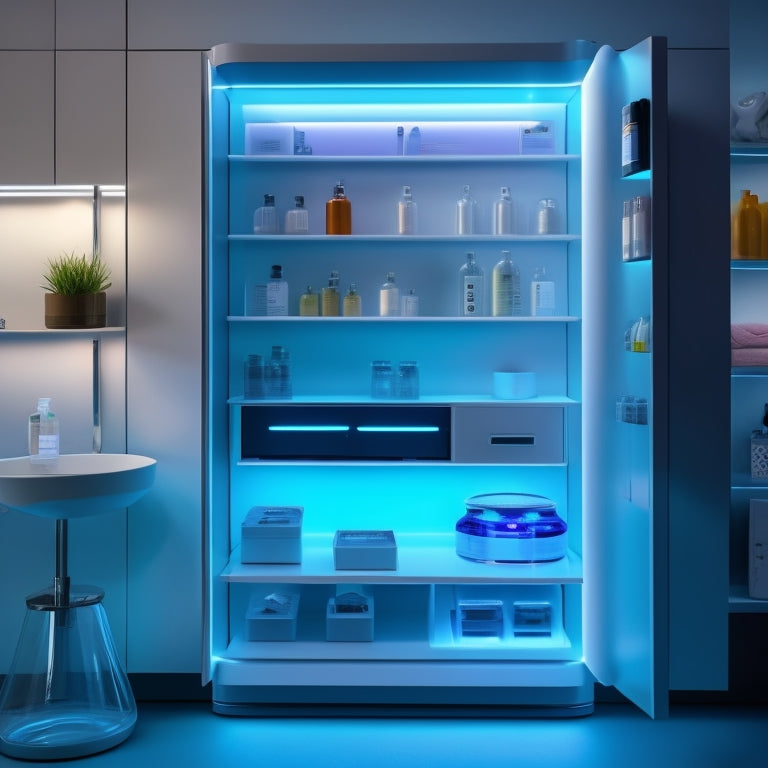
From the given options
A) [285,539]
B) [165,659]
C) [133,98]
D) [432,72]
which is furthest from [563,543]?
[133,98]

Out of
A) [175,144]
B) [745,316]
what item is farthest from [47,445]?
[745,316]

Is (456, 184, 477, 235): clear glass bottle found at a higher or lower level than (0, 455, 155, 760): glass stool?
higher

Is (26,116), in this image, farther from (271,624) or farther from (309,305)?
(271,624)

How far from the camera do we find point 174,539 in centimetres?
365

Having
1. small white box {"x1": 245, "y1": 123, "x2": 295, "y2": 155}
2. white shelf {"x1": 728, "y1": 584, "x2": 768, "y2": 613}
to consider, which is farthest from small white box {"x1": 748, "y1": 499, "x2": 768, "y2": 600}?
small white box {"x1": 245, "y1": 123, "x2": 295, "y2": 155}

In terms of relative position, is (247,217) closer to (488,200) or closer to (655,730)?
(488,200)

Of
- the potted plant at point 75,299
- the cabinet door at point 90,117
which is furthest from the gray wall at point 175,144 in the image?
the potted plant at point 75,299

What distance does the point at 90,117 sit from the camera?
3.62m

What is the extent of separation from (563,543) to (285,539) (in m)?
1.10

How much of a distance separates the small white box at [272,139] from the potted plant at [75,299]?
0.83 meters

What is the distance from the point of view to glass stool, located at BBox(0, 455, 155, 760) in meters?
3.26

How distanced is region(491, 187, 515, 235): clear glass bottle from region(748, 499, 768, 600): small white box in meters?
1.47

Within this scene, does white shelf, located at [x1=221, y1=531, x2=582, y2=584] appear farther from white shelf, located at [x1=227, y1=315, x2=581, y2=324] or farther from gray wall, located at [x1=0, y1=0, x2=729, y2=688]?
white shelf, located at [x1=227, y1=315, x2=581, y2=324]

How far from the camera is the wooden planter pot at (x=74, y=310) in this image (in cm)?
351
